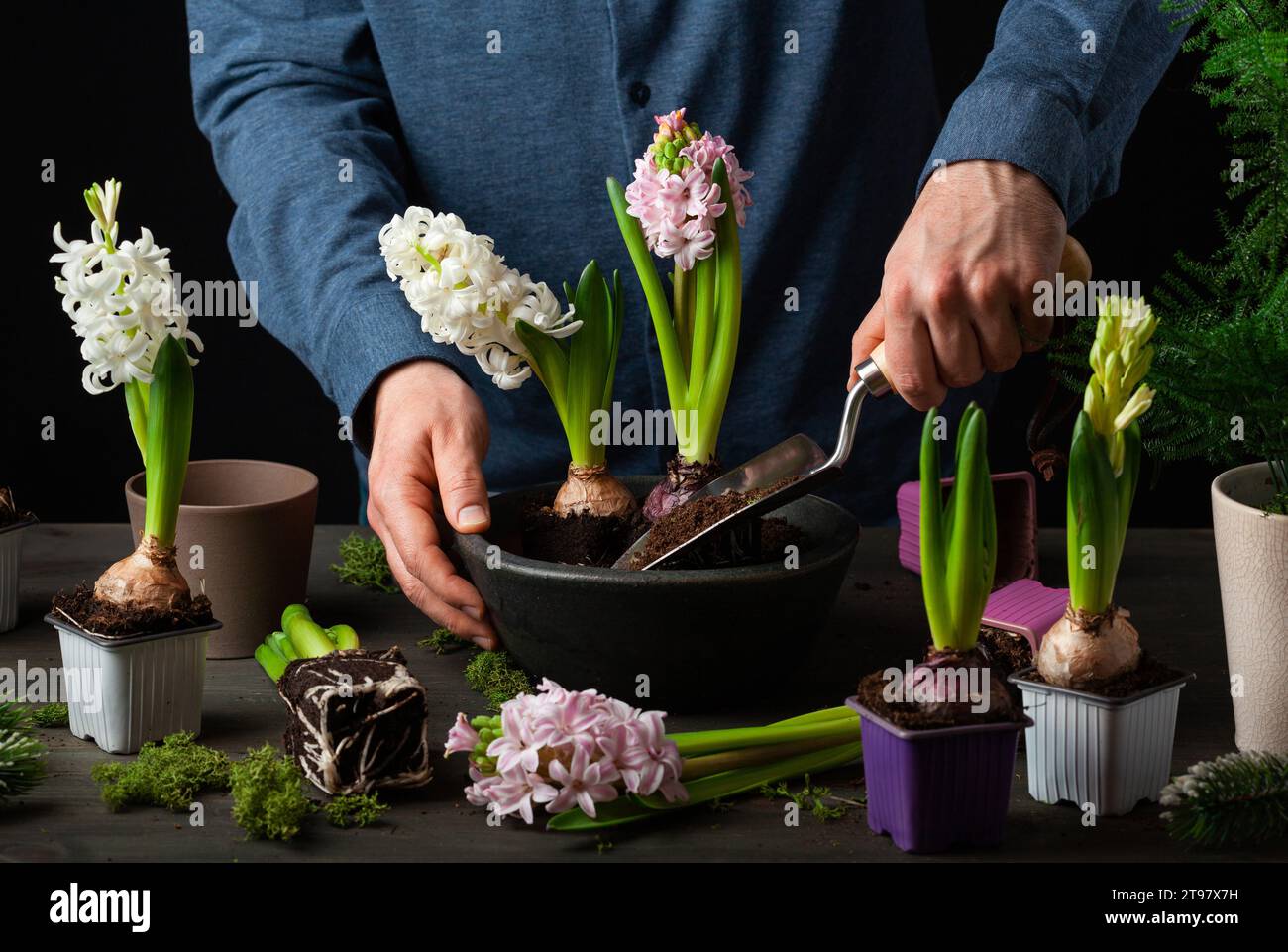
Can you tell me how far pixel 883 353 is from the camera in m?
1.21

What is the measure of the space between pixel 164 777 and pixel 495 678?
1.04ft

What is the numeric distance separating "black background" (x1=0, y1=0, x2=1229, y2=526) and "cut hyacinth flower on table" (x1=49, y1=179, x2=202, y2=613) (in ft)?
4.89

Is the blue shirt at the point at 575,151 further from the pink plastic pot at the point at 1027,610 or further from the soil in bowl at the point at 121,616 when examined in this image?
the pink plastic pot at the point at 1027,610

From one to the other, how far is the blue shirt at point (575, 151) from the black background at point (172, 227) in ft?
2.32

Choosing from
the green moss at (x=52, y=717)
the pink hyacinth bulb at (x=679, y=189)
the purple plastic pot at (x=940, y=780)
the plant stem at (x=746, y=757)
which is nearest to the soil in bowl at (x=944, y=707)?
the purple plastic pot at (x=940, y=780)

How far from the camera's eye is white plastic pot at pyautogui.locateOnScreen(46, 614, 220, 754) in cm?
108

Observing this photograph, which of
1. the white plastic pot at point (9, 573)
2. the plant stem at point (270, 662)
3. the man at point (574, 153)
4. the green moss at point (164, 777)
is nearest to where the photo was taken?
the green moss at point (164, 777)

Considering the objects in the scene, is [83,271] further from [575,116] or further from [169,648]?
[575,116]

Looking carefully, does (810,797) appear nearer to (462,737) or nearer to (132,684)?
(462,737)

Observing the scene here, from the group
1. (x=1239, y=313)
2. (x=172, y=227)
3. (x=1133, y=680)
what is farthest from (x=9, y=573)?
(x=172, y=227)

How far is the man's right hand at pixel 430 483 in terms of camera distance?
125 centimetres

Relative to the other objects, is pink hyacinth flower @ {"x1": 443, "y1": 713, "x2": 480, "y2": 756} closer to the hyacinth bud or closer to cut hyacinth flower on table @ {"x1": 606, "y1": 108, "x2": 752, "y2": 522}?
the hyacinth bud

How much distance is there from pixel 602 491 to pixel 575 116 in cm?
68

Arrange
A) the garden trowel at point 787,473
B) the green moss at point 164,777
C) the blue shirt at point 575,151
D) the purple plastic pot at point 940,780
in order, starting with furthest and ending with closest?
Result: the blue shirt at point 575,151, the garden trowel at point 787,473, the green moss at point 164,777, the purple plastic pot at point 940,780
